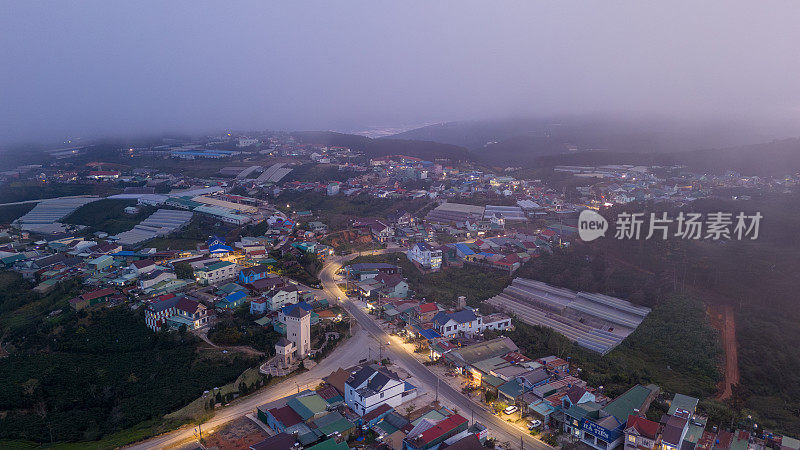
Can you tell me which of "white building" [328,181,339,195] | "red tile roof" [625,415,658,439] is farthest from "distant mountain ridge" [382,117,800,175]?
"red tile roof" [625,415,658,439]

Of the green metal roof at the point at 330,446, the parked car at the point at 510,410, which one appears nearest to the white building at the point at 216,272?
the green metal roof at the point at 330,446

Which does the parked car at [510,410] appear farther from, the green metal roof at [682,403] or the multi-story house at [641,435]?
the green metal roof at [682,403]

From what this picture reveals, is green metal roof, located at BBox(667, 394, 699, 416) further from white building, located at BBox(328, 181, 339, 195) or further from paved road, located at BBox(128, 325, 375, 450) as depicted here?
white building, located at BBox(328, 181, 339, 195)

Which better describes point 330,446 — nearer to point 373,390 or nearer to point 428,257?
point 373,390

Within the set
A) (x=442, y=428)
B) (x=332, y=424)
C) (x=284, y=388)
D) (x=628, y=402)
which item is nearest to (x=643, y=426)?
(x=628, y=402)

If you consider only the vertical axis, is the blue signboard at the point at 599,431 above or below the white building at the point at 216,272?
below

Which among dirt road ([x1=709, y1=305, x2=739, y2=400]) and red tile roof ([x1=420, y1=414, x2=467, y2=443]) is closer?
red tile roof ([x1=420, y1=414, x2=467, y2=443])
